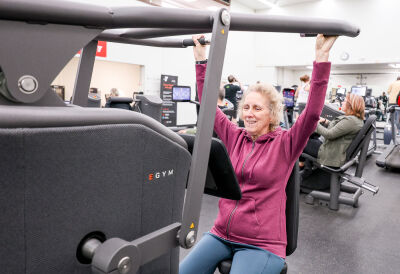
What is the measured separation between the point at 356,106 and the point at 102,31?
3411 millimetres

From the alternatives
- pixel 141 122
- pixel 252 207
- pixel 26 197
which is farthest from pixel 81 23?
pixel 252 207

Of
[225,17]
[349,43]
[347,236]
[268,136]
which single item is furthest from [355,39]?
[225,17]

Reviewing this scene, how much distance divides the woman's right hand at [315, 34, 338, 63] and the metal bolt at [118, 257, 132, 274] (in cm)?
83

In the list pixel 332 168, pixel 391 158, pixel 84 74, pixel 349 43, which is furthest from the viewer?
pixel 349 43

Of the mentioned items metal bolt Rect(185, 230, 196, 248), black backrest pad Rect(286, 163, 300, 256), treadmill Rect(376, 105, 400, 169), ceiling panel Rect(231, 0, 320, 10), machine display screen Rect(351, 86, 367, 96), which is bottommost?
treadmill Rect(376, 105, 400, 169)

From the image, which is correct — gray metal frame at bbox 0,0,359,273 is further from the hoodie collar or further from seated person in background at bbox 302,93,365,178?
seated person in background at bbox 302,93,365,178

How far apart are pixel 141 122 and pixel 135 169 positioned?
3.9 inches

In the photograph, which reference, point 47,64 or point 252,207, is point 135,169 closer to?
point 47,64

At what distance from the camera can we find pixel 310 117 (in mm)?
1340

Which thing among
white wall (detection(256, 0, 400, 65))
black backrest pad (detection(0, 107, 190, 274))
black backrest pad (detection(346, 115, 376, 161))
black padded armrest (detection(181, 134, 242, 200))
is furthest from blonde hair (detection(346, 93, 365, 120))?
white wall (detection(256, 0, 400, 65))

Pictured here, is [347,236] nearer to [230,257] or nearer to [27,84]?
[230,257]

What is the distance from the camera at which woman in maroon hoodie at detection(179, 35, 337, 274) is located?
1299 millimetres

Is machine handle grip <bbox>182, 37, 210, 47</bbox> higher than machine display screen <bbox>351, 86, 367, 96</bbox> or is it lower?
lower

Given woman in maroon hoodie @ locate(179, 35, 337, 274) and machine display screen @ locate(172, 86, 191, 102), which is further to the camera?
machine display screen @ locate(172, 86, 191, 102)
